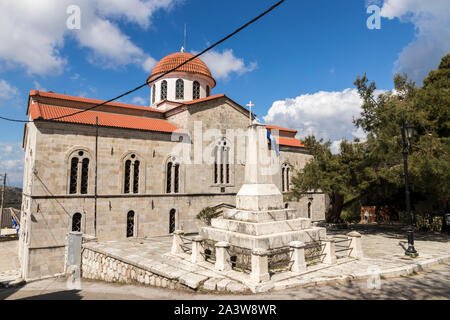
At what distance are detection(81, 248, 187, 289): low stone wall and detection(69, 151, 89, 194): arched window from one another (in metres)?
4.11

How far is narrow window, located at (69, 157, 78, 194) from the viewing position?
15.0m

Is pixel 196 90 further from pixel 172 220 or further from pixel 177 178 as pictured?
pixel 172 220

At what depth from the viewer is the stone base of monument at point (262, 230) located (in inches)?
314

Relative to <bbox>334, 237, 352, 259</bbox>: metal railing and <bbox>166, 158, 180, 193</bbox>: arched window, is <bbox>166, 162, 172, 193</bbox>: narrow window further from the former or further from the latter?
<bbox>334, 237, 352, 259</bbox>: metal railing

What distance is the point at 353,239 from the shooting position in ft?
30.4

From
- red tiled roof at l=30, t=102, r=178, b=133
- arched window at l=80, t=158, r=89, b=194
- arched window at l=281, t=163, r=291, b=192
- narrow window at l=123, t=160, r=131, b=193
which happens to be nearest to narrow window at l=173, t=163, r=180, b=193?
red tiled roof at l=30, t=102, r=178, b=133

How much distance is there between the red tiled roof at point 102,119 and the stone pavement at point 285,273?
721 cm

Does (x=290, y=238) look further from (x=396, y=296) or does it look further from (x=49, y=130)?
(x=49, y=130)

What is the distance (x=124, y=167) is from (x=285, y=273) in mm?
12277

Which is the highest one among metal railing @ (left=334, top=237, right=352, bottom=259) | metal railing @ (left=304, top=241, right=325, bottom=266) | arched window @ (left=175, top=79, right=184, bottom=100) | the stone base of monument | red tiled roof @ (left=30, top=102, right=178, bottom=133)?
arched window @ (left=175, top=79, right=184, bottom=100)

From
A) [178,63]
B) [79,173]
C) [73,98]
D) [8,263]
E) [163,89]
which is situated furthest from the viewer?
[178,63]

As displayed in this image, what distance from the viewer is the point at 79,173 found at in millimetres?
15125

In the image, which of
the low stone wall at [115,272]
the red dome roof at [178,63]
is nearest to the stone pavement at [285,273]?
the low stone wall at [115,272]

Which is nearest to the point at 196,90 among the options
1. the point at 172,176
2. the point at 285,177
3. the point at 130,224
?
the point at 172,176
